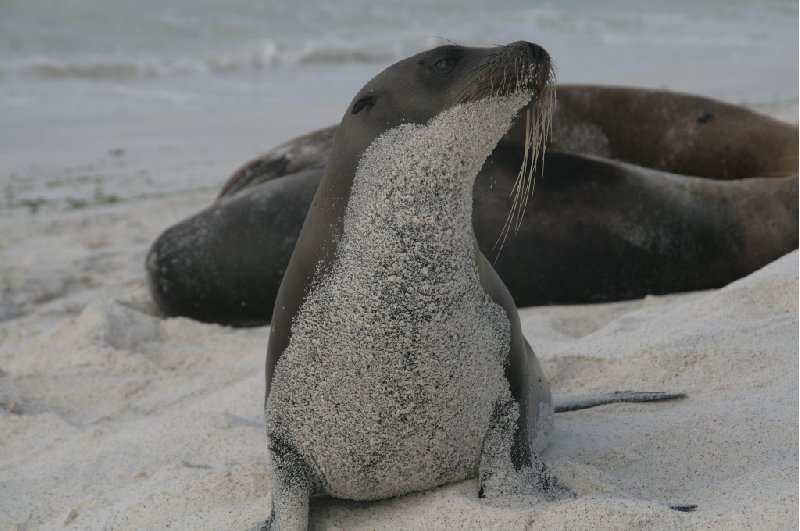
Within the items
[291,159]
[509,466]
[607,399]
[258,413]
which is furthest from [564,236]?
[509,466]

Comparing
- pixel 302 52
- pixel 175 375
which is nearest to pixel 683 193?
pixel 175 375

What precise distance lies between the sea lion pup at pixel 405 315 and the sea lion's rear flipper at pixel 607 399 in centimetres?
76

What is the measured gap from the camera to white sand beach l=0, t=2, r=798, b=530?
3145 millimetres

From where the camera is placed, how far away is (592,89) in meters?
6.99

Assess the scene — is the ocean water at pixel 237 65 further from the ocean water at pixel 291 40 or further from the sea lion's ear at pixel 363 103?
the sea lion's ear at pixel 363 103

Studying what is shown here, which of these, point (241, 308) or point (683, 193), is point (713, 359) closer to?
point (683, 193)

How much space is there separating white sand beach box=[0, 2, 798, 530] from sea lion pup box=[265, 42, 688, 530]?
0.15 meters

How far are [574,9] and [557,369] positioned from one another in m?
25.3

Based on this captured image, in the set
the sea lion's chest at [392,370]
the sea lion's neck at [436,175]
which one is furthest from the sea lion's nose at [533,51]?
the sea lion's chest at [392,370]

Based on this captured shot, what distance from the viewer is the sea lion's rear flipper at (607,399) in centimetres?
398

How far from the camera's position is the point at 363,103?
3104 millimetres

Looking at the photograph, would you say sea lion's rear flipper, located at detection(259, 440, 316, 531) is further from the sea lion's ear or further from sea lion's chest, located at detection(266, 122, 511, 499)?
the sea lion's ear

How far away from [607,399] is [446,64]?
1.56 m

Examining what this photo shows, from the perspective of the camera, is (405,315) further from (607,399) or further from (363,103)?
(607,399)
